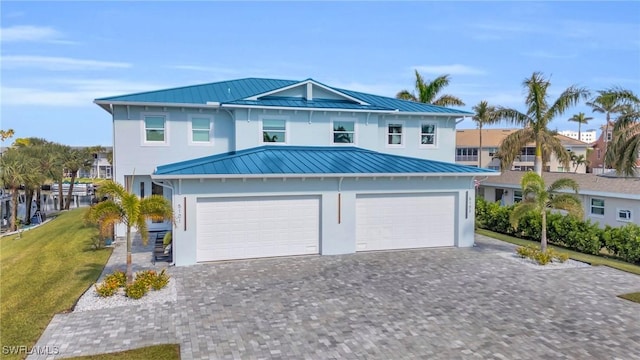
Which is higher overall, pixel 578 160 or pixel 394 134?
pixel 394 134

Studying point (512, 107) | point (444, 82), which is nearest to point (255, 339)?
point (512, 107)

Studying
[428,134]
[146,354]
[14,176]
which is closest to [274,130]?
[428,134]

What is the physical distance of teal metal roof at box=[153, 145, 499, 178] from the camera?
51.0ft

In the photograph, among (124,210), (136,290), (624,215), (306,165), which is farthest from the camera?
(624,215)

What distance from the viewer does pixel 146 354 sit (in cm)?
806

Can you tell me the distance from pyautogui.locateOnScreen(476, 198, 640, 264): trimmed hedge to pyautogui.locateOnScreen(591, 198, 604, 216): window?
603cm

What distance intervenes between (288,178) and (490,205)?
1596 cm

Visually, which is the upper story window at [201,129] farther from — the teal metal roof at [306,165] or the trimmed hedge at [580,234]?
the trimmed hedge at [580,234]

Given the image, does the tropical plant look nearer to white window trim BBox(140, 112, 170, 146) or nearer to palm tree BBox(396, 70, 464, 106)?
palm tree BBox(396, 70, 464, 106)

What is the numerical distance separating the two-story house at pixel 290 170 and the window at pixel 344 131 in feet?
0.18

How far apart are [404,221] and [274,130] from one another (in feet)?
24.9

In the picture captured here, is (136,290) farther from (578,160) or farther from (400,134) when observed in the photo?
(578,160)

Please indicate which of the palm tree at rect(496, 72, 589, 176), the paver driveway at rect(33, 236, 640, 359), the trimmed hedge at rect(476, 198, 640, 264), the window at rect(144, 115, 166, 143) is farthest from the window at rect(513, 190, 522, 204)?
the window at rect(144, 115, 166, 143)

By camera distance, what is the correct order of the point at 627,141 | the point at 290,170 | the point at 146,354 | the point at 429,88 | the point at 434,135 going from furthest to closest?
the point at 429,88
the point at 434,135
the point at 627,141
the point at 290,170
the point at 146,354
